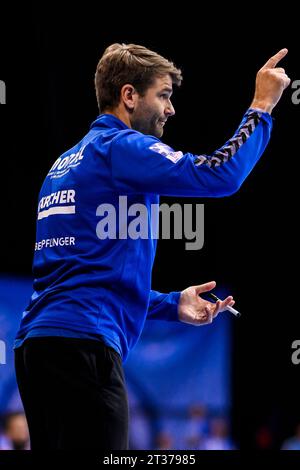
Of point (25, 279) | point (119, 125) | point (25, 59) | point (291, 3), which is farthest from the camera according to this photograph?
point (25, 279)

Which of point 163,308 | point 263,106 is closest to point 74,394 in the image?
point 163,308

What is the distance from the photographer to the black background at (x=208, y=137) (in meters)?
7.44

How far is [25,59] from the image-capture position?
7.76 meters

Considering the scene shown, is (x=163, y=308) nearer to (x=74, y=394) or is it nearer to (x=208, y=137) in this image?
(x=74, y=394)

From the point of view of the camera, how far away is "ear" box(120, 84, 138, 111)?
293 cm

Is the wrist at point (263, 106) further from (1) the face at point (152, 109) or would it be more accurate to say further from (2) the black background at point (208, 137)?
(2) the black background at point (208, 137)

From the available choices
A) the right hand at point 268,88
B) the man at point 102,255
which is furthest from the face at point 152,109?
the right hand at point 268,88

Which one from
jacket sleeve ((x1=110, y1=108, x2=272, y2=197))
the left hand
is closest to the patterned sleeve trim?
jacket sleeve ((x1=110, y1=108, x2=272, y2=197))

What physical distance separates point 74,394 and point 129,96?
128 cm

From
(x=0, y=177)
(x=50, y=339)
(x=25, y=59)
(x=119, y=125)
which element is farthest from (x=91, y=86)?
(x=50, y=339)

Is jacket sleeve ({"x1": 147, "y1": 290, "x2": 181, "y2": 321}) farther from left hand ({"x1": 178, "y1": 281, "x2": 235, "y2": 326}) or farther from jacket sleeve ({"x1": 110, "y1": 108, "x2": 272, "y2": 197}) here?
jacket sleeve ({"x1": 110, "y1": 108, "x2": 272, "y2": 197})

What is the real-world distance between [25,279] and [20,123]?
1.90 m

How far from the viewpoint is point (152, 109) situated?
2.95 m
